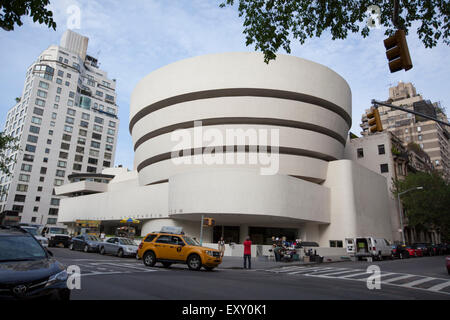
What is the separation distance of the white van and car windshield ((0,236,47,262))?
29258 mm

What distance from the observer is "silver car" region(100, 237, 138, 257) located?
25.2 m

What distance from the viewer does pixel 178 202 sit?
37.3 metres

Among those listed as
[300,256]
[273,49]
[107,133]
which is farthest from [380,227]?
[107,133]

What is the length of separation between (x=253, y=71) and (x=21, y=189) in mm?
64854

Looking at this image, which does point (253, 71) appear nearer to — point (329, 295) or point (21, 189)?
point (329, 295)

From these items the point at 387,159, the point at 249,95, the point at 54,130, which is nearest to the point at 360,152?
the point at 387,159

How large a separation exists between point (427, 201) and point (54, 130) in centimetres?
8309

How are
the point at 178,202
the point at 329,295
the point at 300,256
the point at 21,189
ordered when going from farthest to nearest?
the point at 21,189 → the point at 178,202 → the point at 300,256 → the point at 329,295

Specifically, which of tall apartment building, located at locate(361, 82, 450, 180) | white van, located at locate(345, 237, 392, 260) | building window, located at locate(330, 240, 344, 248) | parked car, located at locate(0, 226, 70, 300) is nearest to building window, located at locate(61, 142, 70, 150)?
building window, located at locate(330, 240, 344, 248)

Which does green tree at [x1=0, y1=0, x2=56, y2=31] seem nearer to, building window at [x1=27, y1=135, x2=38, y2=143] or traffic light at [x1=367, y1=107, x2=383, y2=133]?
traffic light at [x1=367, y1=107, x2=383, y2=133]

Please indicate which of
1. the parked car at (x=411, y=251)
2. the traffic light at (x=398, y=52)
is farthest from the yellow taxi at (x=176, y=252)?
the parked car at (x=411, y=251)

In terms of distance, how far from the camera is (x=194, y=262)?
15.7 m

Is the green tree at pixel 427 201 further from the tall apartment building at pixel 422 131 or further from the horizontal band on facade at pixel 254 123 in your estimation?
the tall apartment building at pixel 422 131

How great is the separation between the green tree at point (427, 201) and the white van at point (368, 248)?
20717 millimetres
